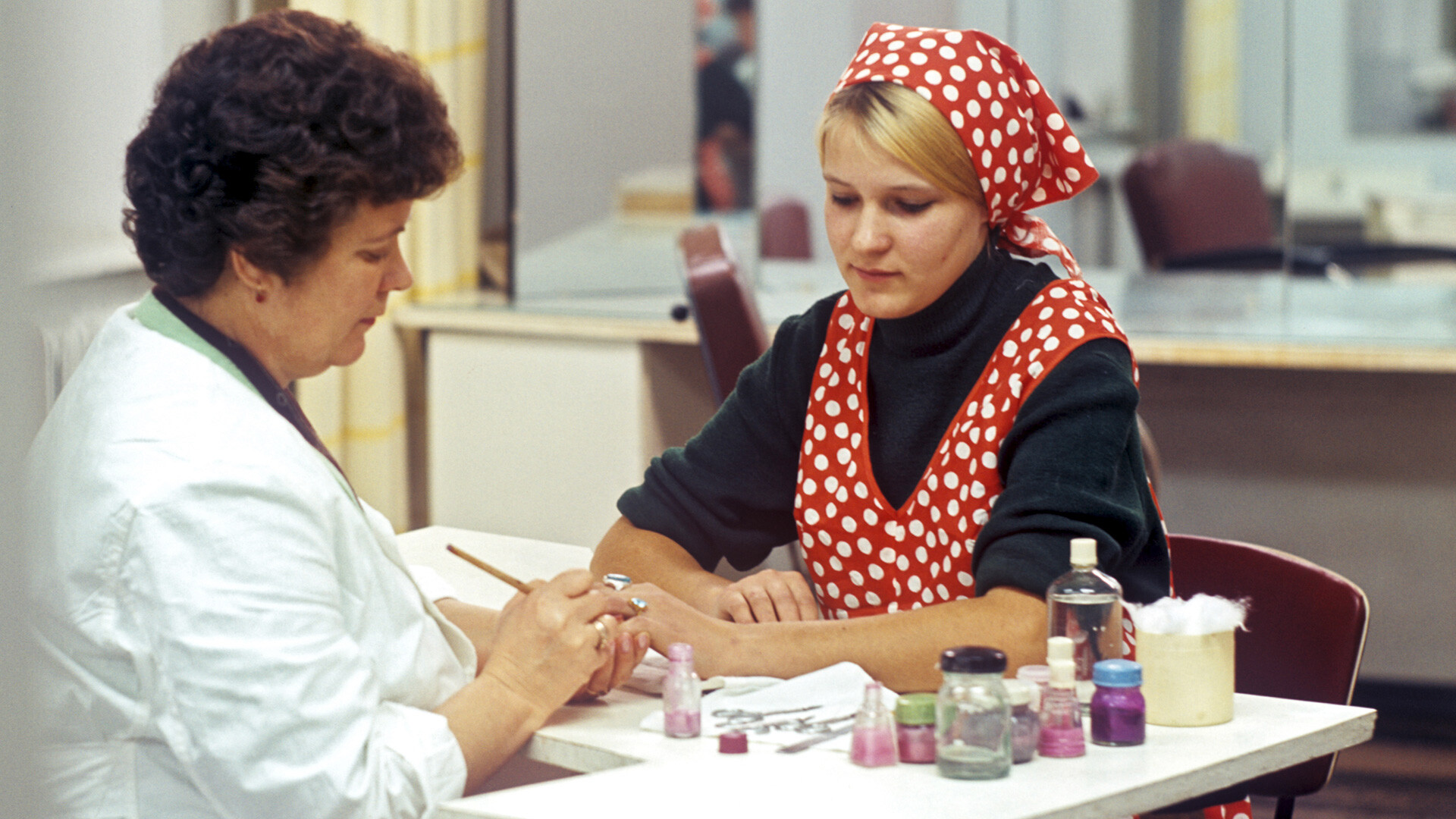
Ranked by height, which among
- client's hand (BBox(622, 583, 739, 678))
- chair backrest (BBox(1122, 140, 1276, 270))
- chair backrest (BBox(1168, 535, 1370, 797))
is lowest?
chair backrest (BBox(1168, 535, 1370, 797))

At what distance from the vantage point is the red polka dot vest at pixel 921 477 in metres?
1.50

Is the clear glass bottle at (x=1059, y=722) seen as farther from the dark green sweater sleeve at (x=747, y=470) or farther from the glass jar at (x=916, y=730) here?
the dark green sweater sleeve at (x=747, y=470)

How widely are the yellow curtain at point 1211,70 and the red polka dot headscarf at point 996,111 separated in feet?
8.62

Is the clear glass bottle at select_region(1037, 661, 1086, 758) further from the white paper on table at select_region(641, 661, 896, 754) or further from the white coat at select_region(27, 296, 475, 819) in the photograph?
the white coat at select_region(27, 296, 475, 819)

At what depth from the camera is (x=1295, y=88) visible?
3756 mm

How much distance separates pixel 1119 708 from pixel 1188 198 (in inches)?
120

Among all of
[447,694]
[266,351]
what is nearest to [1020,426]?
[447,694]

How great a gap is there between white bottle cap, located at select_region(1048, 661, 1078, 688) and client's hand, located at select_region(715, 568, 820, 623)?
396mm

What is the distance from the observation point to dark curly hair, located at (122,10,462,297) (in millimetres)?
1201

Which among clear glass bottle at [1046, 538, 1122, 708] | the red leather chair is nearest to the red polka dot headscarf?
clear glass bottle at [1046, 538, 1122, 708]

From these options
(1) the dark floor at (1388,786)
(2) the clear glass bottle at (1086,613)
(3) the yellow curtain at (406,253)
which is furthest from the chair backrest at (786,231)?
(2) the clear glass bottle at (1086,613)

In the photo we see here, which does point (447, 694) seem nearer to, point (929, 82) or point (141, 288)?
point (929, 82)

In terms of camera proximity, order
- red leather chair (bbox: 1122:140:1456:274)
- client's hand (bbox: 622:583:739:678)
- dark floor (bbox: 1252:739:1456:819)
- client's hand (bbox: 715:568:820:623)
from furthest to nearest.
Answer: red leather chair (bbox: 1122:140:1456:274) < dark floor (bbox: 1252:739:1456:819) < client's hand (bbox: 715:568:820:623) < client's hand (bbox: 622:583:739:678)

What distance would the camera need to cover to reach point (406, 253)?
3.56 meters
